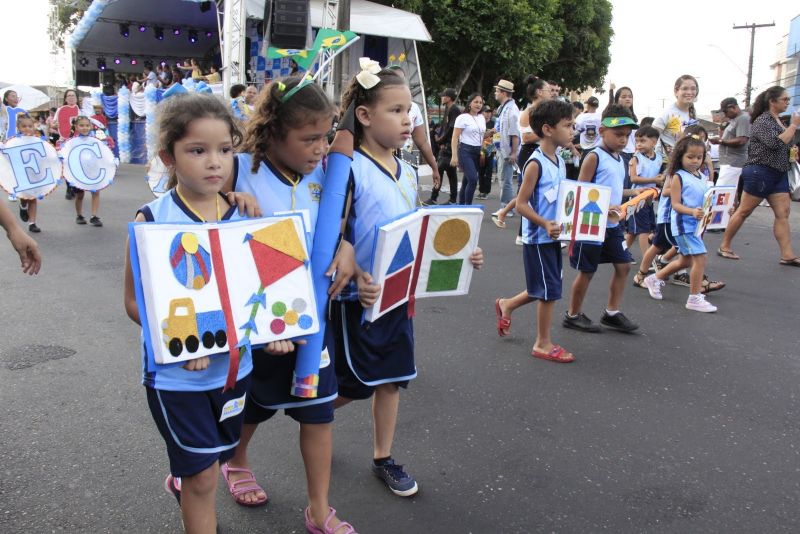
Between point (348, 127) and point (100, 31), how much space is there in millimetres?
25126

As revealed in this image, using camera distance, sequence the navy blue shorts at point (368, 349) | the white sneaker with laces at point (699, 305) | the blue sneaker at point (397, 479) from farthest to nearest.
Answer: the white sneaker with laces at point (699, 305), the blue sneaker at point (397, 479), the navy blue shorts at point (368, 349)

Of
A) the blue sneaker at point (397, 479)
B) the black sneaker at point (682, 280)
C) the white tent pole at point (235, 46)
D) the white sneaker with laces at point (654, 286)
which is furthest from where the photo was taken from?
the white tent pole at point (235, 46)

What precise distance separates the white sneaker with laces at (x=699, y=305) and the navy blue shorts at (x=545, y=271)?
2.08 m

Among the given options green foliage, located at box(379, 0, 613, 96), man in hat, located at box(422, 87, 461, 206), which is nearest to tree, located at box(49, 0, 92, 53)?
green foliage, located at box(379, 0, 613, 96)

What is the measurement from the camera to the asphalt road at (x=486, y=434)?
2611 mm

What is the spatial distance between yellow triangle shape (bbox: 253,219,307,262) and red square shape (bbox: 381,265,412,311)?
0.46 meters

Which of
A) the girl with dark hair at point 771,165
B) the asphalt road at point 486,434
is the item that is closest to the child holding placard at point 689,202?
the asphalt road at point 486,434

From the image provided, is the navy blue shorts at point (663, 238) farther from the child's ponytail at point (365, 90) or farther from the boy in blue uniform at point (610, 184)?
the child's ponytail at point (365, 90)

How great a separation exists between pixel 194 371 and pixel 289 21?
11.5 m

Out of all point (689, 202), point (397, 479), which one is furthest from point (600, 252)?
point (397, 479)

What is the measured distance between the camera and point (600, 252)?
4.75 m

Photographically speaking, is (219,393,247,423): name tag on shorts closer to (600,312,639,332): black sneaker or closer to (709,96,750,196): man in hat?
(600,312,639,332): black sneaker

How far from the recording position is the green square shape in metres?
2.62

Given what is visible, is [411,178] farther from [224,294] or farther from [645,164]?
[645,164]
